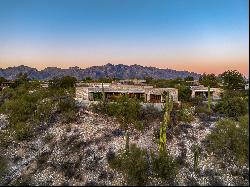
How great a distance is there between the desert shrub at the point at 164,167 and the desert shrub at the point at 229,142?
4.62 m

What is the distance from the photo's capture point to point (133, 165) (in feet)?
98.6

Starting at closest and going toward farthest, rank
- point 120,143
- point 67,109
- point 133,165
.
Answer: point 133,165 < point 120,143 < point 67,109

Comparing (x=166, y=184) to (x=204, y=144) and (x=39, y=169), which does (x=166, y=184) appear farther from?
(x=39, y=169)

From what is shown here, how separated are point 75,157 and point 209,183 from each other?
11.8m

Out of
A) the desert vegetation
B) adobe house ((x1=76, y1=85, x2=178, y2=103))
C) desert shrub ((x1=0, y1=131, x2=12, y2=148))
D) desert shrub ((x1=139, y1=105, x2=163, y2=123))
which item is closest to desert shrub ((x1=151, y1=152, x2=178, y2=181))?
the desert vegetation

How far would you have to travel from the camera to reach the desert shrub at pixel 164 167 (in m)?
29.8

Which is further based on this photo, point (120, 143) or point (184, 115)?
point (184, 115)

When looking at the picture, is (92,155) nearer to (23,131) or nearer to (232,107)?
(23,131)

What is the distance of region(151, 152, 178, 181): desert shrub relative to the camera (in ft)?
97.8

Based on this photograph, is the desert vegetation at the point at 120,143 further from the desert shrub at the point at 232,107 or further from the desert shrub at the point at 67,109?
the desert shrub at the point at 232,107

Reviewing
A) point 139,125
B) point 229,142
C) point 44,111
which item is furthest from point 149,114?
point 44,111

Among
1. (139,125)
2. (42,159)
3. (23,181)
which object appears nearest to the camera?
(23,181)

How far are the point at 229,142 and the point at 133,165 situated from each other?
28.5ft

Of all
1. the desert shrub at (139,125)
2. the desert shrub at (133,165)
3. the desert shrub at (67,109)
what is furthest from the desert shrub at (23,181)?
the desert shrub at (139,125)
